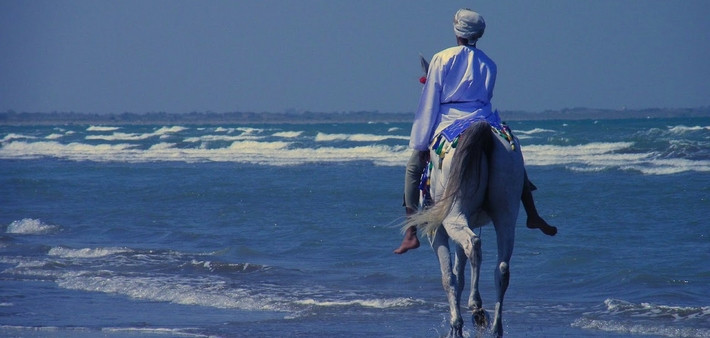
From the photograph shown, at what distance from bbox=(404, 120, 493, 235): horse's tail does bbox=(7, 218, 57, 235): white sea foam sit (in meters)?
10.6

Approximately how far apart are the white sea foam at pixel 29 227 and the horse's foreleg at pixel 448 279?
33.4ft

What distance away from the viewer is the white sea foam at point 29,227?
14.8 metres

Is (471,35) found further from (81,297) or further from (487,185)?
(81,297)

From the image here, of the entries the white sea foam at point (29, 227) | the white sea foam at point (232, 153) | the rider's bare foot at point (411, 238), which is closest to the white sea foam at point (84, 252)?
the white sea foam at point (29, 227)

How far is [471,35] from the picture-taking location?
5.83 meters

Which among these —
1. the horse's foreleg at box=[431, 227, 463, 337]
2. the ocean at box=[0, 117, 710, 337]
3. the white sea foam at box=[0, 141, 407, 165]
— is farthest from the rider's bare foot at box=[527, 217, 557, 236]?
the white sea foam at box=[0, 141, 407, 165]

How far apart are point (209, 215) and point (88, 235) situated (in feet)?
8.59

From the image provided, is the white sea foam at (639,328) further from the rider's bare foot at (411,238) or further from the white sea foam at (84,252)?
the white sea foam at (84,252)

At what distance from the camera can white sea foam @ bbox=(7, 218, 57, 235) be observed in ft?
48.5

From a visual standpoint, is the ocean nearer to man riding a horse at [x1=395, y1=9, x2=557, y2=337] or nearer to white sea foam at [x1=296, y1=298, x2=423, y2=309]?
white sea foam at [x1=296, y1=298, x2=423, y2=309]

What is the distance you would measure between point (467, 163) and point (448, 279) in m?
0.79

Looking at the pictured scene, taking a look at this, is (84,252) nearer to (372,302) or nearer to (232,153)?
→ (372,302)

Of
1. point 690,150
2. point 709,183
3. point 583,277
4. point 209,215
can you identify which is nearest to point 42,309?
point 583,277

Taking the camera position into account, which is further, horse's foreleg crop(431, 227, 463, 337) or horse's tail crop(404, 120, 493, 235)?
horse's foreleg crop(431, 227, 463, 337)
